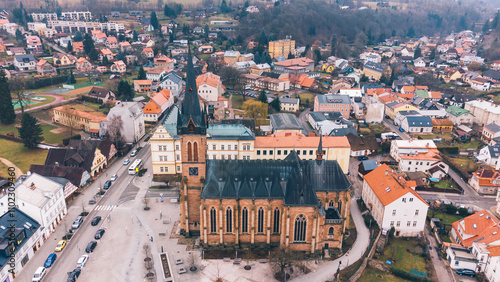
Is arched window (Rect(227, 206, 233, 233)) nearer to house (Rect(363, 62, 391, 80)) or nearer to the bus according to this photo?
the bus

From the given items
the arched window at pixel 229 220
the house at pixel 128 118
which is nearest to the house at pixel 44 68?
the house at pixel 128 118

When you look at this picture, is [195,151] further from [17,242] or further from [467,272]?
[467,272]

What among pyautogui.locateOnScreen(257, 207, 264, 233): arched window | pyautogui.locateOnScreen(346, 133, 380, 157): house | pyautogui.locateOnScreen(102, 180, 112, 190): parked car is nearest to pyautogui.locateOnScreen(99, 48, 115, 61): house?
pyautogui.locateOnScreen(102, 180, 112, 190): parked car

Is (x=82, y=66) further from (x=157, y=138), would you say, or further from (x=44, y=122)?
(x=157, y=138)

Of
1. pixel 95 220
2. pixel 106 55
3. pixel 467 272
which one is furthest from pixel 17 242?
pixel 106 55

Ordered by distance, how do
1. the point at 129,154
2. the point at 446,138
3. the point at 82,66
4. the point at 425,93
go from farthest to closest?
the point at 82,66 < the point at 425,93 < the point at 446,138 < the point at 129,154

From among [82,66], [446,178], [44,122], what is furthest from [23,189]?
[82,66]

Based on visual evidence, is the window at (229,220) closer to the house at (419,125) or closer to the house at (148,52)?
the house at (419,125)
